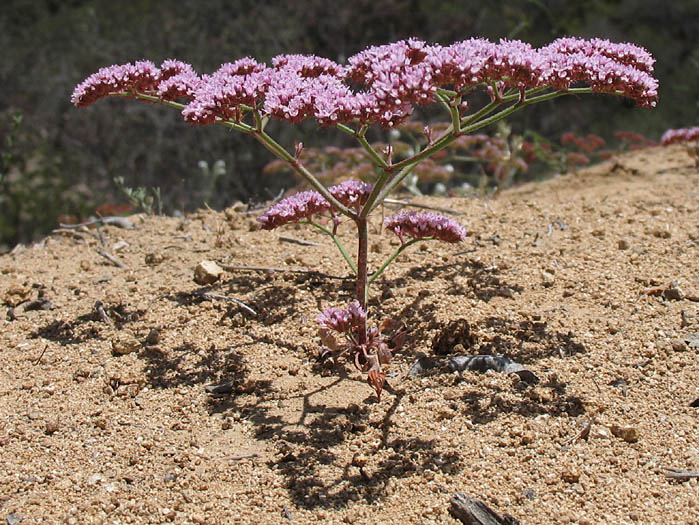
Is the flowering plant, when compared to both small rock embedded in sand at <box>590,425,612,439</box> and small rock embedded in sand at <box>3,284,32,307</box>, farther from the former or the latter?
small rock embedded in sand at <box>3,284,32,307</box>

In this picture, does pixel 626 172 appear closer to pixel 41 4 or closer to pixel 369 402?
Answer: pixel 369 402

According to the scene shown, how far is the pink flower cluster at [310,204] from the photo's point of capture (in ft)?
10.3

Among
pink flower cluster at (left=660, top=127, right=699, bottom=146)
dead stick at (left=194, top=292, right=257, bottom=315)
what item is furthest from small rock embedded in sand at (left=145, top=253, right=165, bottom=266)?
pink flower cluster at (left=660, top=127, right=699, bottom=146)

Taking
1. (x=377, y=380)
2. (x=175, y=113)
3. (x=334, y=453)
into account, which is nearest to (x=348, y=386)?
(x=377, y=380)

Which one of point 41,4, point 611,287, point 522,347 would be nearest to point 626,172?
point 611,287

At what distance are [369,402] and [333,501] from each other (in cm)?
53

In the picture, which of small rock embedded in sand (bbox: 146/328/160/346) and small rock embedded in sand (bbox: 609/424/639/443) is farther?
small rock embedded in sand (bbox: 146/328/160/346)

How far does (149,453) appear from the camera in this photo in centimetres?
269

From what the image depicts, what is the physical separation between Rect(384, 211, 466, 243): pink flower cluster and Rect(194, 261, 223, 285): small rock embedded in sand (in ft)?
3.71

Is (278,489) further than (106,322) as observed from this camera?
No

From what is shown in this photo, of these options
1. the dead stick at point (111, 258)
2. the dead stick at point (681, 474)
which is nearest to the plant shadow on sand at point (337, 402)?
the dead stick at point (681, 474)

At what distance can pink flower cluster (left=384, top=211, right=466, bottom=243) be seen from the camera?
9.98 ft

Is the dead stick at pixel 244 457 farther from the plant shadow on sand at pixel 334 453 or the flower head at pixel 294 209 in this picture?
the flower head at pixel 294 209

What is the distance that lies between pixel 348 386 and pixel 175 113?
24.5 feet
